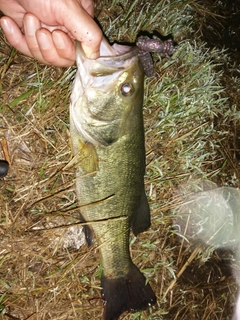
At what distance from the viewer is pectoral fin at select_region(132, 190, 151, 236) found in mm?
2910

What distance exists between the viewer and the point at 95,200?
2.71 meters

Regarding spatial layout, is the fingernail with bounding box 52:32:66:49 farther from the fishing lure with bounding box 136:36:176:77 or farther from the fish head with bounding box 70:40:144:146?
the fishing lure with bounding box 136:36:176:77

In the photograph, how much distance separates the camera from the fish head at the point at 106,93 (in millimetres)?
2311

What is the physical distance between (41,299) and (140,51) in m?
2.27

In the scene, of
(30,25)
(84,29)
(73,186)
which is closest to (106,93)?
(84,29)

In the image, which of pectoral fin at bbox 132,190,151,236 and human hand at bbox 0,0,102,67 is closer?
human hand at bbox 0,0,102,67

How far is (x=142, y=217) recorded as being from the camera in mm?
2959

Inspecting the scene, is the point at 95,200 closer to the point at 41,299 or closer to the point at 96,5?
the point at 41,299

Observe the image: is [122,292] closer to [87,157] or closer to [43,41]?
[87,157]

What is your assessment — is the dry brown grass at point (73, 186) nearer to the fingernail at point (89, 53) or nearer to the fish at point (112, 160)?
the fish at point (112, 160)

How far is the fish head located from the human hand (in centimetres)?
10

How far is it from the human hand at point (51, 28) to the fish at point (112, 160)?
106mm

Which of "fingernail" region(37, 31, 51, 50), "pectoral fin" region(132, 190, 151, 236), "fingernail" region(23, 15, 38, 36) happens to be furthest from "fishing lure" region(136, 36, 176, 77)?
"pectoral fin" region(132, 190, 151, 236)

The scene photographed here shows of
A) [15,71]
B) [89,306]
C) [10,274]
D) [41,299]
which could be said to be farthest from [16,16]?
[89,306]
